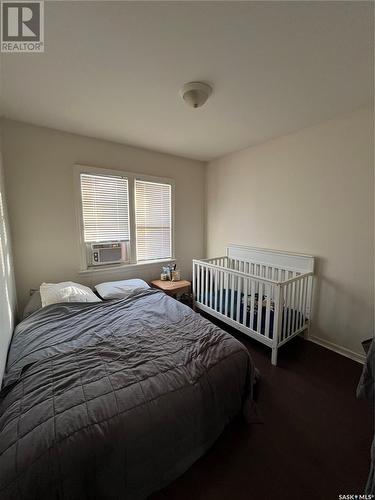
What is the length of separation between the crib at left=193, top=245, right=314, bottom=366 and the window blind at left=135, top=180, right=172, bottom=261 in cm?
75

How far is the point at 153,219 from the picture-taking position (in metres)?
3.21

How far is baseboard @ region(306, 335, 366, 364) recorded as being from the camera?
2.06m

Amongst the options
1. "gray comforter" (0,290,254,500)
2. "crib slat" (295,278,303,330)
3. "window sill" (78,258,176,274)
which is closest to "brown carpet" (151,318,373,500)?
"gray comforter" (0,290,254,500)

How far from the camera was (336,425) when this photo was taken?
143cm

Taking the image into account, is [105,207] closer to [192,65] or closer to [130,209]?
[130,209]

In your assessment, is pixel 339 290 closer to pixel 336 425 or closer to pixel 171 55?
pixel 336 425

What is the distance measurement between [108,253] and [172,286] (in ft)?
3.30

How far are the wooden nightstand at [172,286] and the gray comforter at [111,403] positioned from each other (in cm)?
114

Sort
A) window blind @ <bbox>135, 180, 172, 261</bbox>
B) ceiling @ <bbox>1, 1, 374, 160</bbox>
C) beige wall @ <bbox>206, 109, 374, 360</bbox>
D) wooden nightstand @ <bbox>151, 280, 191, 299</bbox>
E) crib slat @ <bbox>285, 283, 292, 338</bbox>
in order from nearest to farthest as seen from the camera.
→ ceiling @ <bbox>1, 1, 374, 160</bbox>, beige wall @ <bbox>206, 109, 374, 360</bbox>, crib slat @ <bbox>285, 283, 292, 338</bbox>, wooden nightstand @ <bbox>151, 280, 191, 299</bbox>, window blind @ <bbox>135, 180, 172, 261</bbox>

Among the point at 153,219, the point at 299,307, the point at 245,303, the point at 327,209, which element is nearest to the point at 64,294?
the point at 153,219

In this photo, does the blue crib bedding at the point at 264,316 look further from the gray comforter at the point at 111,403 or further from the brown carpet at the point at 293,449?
the gray comforter at the point at 111,403

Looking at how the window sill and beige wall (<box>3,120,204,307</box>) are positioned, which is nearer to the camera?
beige wall (<box>3,120,204,307</box>)

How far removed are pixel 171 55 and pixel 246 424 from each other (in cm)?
254

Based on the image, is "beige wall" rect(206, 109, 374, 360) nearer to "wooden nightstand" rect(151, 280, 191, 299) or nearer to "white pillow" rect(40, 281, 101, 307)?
"wooden nightstand" rect(151, 280, 191, 299)
